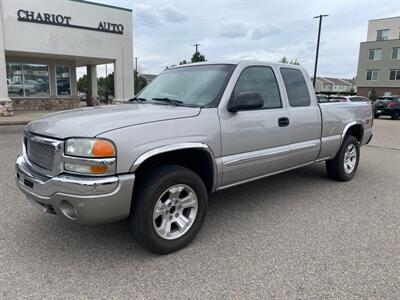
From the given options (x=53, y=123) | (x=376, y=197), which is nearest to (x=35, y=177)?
(x=53, y=123)

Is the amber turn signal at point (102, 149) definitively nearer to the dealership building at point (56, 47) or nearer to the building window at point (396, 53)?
the dealership building at point (56, 47)

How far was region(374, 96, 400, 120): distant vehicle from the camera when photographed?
853 inches

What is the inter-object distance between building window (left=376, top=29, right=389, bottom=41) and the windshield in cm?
5730

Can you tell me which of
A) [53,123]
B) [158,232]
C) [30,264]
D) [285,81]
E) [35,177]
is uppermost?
[285,81]

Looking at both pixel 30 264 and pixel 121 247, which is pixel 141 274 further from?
pixel 30 264

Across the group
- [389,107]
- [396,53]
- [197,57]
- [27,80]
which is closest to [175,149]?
[27,80]

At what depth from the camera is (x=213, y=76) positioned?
3.92 meters

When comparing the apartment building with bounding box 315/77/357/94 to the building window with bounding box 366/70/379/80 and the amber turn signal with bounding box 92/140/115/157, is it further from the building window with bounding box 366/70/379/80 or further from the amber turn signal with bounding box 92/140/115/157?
the amber turn signal with bounding box 92/140/115/157

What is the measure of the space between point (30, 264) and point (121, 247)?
2.70ft

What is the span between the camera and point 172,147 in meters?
3.11

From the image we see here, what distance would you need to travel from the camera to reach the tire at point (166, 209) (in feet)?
9.85

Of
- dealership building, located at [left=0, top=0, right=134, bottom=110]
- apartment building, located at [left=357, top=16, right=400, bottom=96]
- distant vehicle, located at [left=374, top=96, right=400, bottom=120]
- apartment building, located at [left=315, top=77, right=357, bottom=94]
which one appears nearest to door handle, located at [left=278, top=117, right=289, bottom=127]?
dealership building, located at [left=0, top=0, right=134, bottom=110]

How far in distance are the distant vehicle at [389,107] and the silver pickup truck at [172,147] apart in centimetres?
2004

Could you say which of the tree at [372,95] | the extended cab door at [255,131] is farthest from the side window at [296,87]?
the tree at [372,95]
